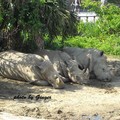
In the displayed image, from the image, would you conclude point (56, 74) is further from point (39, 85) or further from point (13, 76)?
point (13, 76)

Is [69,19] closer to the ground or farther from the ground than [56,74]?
farther from the ground

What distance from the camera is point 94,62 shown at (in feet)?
37.1

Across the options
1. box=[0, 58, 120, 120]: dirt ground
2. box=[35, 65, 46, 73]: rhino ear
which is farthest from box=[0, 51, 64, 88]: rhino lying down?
box=[0, 58, 120, 120]: dirt ground

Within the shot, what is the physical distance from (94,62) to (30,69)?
6.70 feet

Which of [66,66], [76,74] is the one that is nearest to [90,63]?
[66,66]

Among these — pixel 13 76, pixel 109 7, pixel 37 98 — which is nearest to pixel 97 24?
pixel 109 7

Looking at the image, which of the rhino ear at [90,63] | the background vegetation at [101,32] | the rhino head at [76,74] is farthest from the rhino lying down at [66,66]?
the background vegetation at [101,32]

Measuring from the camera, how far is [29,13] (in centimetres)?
1098

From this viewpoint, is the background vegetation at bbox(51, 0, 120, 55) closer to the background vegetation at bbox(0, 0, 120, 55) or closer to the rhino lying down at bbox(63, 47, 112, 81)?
the background vegetation at bbox(0, 0, 120, 55)

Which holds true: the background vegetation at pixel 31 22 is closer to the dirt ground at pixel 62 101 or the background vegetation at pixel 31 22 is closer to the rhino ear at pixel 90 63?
the rhino ear at pixel 90 63

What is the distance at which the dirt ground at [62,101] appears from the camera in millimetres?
7656

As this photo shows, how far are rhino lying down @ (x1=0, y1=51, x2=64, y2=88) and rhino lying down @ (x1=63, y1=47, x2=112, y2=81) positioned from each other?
1346 mm

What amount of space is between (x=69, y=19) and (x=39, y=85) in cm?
253

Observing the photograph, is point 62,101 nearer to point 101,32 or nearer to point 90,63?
point 90,63
